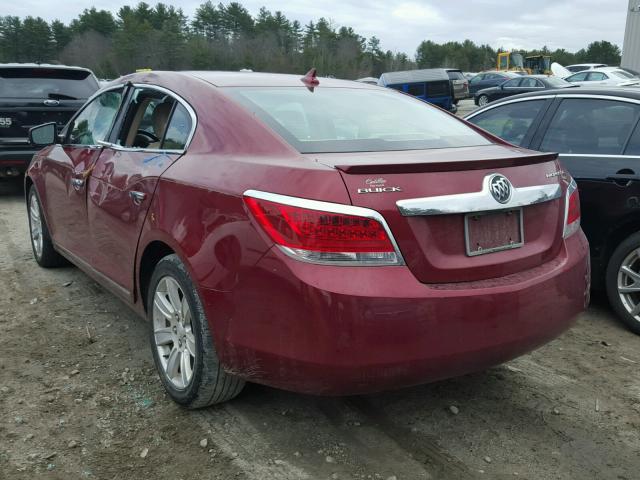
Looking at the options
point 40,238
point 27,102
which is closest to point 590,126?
point 40,238

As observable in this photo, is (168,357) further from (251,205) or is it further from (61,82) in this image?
(61,82)

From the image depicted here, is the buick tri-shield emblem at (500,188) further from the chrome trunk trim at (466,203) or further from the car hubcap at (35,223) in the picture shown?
the car hubcap at (35,223)

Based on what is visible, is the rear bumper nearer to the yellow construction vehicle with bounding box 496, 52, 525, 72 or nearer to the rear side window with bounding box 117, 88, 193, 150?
the rear side window with bounding box 117, 88, 193, 150

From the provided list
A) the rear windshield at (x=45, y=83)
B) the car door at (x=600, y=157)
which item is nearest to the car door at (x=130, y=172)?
the car door at (x=600, y=157)

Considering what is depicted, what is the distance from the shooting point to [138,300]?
3.32 meters

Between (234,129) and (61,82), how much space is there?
6863mm

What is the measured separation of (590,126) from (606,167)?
0.42 metres

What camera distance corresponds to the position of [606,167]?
13.5 ft

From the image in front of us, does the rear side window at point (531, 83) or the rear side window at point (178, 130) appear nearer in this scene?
the rear side window at point (178, 130)

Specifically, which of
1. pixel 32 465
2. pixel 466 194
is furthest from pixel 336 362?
pixel 32 465

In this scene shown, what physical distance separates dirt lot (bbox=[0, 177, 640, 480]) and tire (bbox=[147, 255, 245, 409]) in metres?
0.14

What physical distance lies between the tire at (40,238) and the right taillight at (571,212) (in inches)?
158

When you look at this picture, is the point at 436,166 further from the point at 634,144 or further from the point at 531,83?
the point at 531,83

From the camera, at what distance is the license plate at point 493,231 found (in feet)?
7.83
